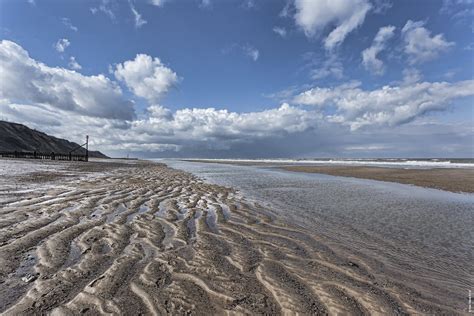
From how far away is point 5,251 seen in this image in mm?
5047

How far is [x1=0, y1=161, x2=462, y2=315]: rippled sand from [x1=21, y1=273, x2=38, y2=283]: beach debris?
0.01 m

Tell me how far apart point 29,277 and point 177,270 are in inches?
93.0

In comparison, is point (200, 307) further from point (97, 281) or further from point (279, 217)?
point (279, 217)

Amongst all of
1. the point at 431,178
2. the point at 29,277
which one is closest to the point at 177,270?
the point at 29,277

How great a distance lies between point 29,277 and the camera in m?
4.08

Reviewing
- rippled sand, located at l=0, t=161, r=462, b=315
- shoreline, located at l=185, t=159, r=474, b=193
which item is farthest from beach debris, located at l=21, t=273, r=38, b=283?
shoreline, located at l=185, t=159, r=474, b=193

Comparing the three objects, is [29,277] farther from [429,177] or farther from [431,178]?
[429,177]

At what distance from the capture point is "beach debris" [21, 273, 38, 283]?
3.98 meters

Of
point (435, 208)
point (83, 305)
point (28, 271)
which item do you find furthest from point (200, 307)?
point (435, 208)

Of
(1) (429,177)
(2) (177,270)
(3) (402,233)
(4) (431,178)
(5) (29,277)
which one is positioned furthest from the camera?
(1) (429,177)

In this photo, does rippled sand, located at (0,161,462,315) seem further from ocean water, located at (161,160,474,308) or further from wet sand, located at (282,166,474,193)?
wet sand, located at (282,166,474,193)

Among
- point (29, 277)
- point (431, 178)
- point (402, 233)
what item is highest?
point (431, 178)

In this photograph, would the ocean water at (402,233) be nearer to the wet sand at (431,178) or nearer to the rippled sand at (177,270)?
the rippled sand at (177,270)

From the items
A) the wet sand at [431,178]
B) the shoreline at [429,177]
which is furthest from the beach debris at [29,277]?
the wet sand at [431,178]
